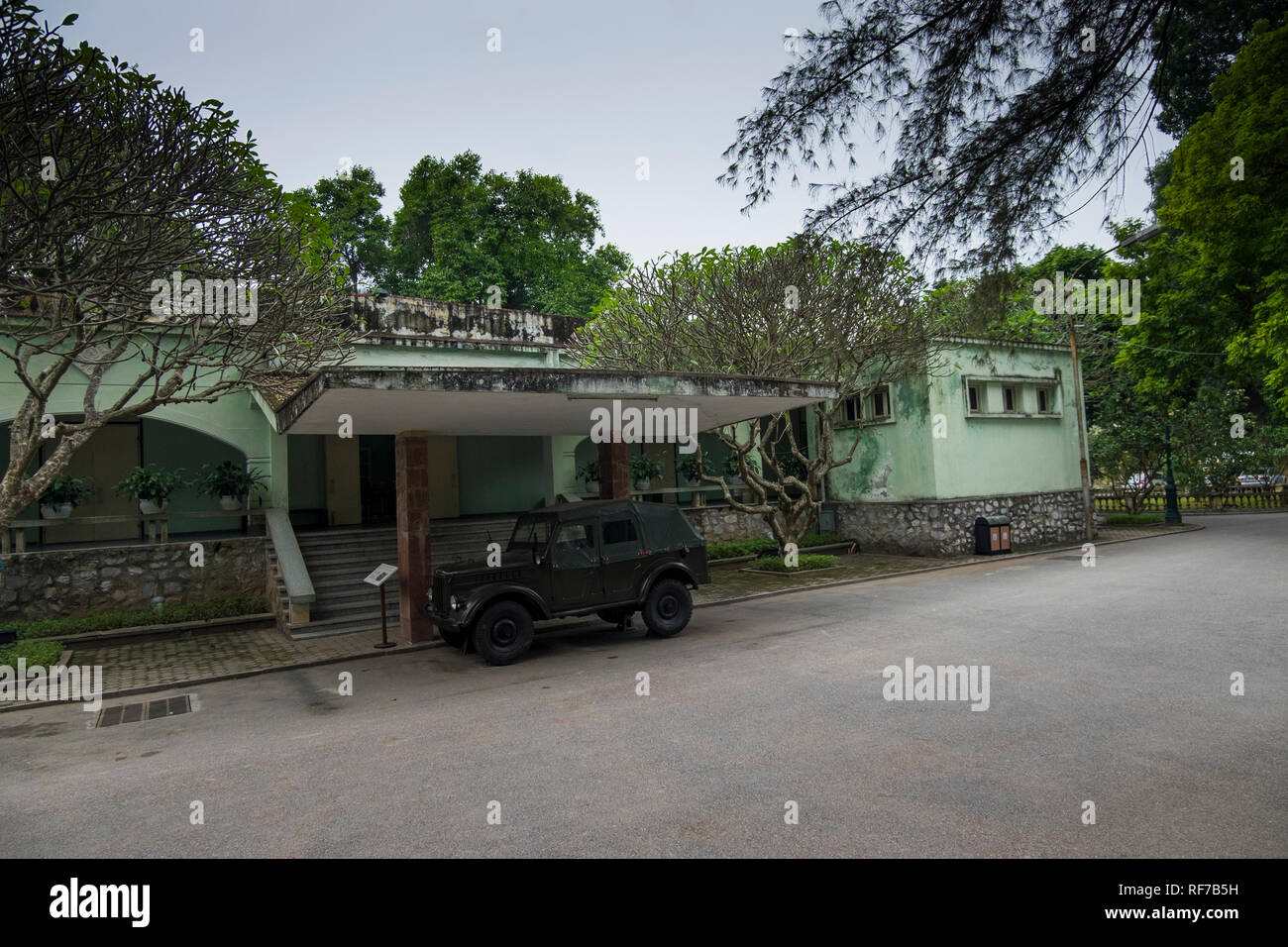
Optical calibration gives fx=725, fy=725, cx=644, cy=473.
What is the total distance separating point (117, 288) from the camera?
8.27 m

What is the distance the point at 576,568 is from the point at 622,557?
747 millimetres

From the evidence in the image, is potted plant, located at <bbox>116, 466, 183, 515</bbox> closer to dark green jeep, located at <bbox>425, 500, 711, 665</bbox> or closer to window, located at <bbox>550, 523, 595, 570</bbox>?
dark green jeep, located at <bbox>425, 500, 711, 665</bbox>

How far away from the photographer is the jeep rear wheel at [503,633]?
9117 millimetres

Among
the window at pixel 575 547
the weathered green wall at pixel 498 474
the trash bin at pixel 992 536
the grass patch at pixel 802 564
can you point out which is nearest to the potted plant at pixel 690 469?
the grass patch at pixel 802 564

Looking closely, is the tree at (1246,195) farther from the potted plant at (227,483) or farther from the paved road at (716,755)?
the potted plant at (227,483)

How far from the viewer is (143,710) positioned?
8055mm

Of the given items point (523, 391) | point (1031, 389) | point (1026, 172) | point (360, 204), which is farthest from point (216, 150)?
point (360, 204)

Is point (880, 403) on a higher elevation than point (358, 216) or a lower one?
lower

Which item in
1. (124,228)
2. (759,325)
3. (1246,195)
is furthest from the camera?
(759,325)

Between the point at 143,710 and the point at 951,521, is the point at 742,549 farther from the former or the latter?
the point at 143,710

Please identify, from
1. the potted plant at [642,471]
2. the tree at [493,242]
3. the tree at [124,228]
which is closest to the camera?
the tree at [124,228]

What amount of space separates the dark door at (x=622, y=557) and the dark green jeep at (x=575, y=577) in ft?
0.05

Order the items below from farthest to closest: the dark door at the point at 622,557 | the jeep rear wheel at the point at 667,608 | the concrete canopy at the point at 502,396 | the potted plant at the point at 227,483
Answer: the potted plant at the point at 227,483 → the jeep rear wheel at the point at 667,608 → the dark door at the point at 622,557 → the concrete canopy at the point at 502,396

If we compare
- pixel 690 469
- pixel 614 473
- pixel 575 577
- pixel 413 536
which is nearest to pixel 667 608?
pixel 575 577
